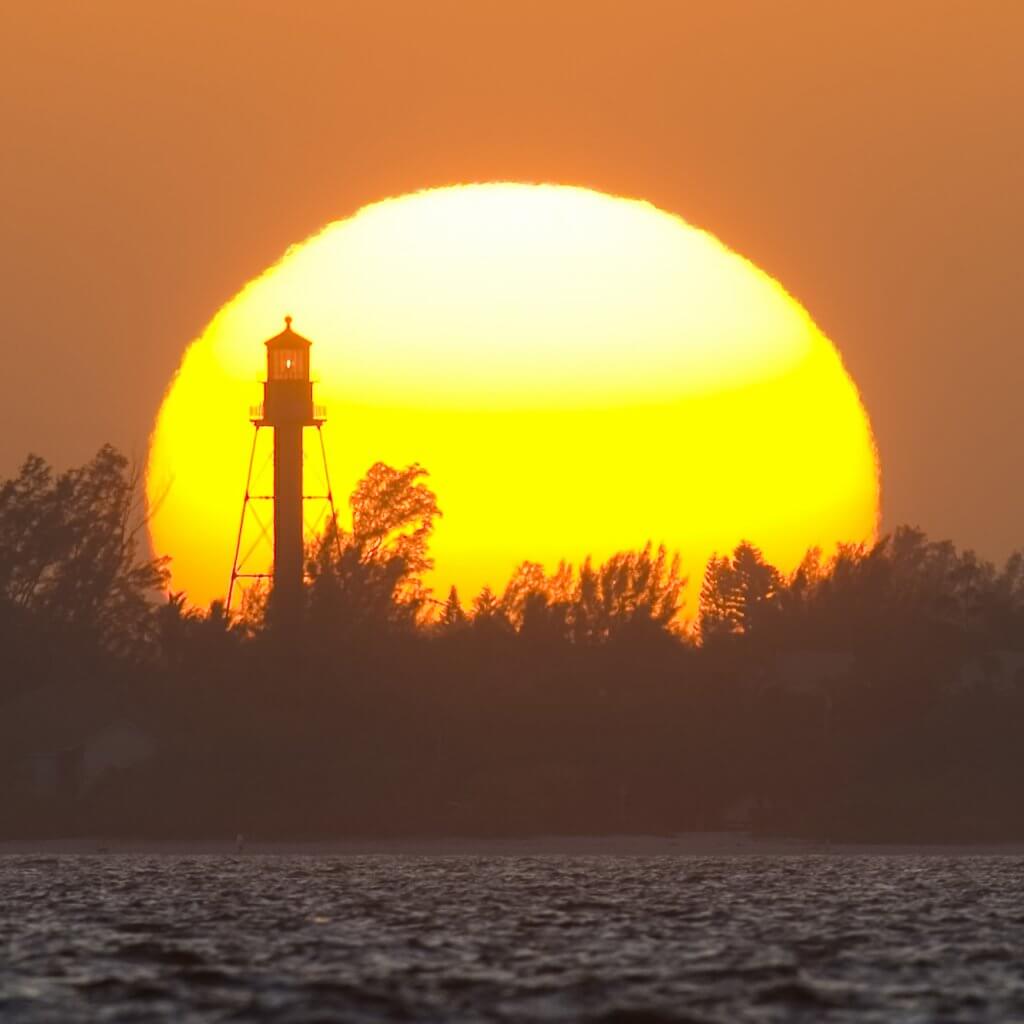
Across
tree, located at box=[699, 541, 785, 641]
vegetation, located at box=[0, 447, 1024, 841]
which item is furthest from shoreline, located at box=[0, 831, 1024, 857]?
tree, located at box=[699, 541, 785, 641]

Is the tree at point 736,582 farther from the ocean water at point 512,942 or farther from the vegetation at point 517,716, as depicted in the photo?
the ocean water at point 512,942

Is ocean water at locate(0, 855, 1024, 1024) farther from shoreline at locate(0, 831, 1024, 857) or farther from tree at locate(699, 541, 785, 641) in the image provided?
tree at locate(699, 541, 785, 641)

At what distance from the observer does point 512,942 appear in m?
61.2

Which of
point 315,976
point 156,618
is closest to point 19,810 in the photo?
point 156,618

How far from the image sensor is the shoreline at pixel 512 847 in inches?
3979

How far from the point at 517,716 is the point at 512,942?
46740 millimetres

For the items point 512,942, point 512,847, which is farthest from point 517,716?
point 512,942

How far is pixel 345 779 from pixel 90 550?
2640 cm

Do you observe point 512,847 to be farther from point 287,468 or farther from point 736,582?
point 736,582

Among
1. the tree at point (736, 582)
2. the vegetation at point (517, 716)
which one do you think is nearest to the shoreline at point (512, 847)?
the vegetation at point (517, 716)

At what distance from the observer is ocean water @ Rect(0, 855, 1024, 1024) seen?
48.4 metres

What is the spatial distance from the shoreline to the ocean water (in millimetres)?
5598

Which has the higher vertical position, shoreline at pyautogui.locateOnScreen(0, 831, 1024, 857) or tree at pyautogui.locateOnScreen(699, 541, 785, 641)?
tree at pyautogui.locateOnScreen(699, 541, 785, 641)

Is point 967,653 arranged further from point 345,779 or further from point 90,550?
point 90,550
